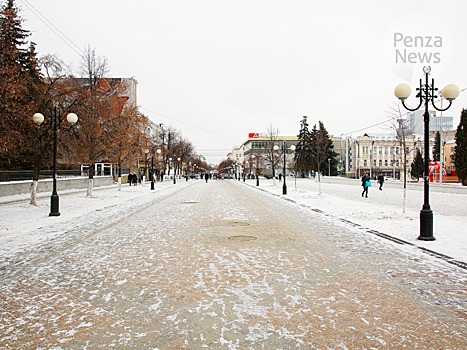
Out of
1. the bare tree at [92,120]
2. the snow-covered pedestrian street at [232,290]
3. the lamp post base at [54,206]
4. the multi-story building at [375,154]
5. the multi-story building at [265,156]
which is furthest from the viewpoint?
the multi-story building at [375,154]

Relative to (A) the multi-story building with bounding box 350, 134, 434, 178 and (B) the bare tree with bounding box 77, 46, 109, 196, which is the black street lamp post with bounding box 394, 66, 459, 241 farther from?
(A) the multi-story building with bounding box 350, 134, 434, 178

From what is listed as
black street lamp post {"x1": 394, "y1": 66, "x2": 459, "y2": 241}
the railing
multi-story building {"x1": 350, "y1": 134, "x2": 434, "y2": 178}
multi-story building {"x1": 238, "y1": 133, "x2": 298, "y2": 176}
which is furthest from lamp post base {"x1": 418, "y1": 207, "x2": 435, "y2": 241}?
multi-story building {"x1": 350, "y1": 134, "x2": 434, "y2": 178}

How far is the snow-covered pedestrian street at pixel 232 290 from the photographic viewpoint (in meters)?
4.36

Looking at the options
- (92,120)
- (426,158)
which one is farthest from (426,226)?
(92,120)

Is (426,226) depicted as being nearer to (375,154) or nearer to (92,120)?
(92,120)

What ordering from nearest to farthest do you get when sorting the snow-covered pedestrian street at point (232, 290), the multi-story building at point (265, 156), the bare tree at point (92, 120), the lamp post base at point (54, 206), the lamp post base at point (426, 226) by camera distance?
the snow-covered pedestrian street at point (232, 290)
the lamp post base at point (426, 226)
the lamp post base at point (54, 206)
the bare tree at point (92, 120)
the multi-story building at point (265, 156)

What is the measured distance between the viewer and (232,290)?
602 centimetres

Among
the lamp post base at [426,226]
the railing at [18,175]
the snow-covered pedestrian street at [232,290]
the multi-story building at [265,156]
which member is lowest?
the snow-covered pedestrian street at [232,290]

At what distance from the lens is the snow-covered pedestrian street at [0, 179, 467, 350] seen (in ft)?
14.3

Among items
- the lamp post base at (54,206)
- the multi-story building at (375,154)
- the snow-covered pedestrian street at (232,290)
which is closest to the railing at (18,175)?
the lamp post base at (54,206)

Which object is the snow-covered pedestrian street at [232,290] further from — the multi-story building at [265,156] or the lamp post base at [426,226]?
the multi-story building at [265,156]

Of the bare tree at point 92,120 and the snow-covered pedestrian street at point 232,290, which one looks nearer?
the snow-covered pedestrian street at point 232,290

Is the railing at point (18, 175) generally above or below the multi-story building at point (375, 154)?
below

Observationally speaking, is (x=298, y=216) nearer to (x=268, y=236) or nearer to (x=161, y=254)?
(x=268, y=236)
